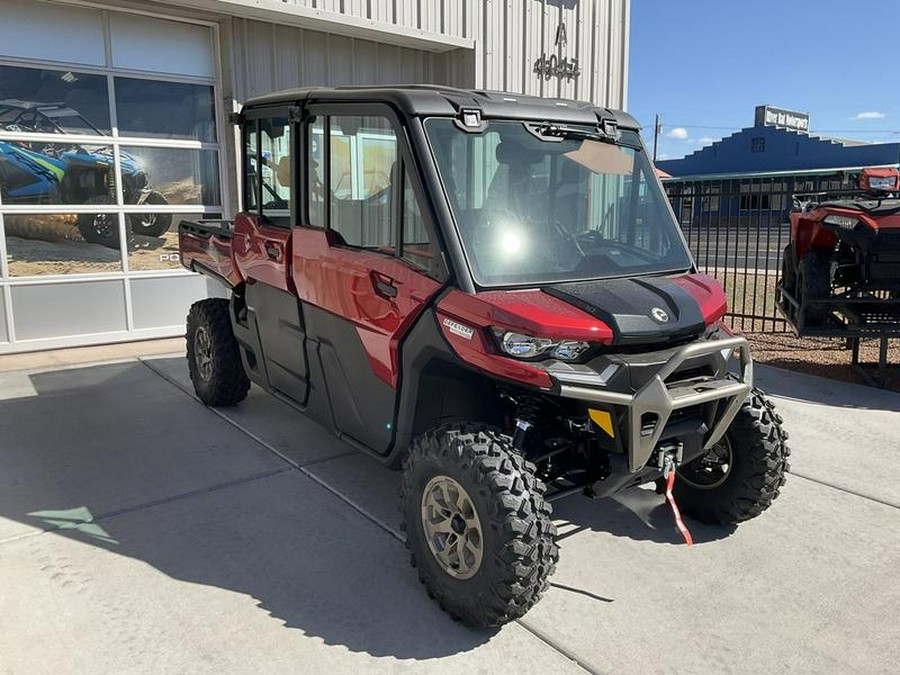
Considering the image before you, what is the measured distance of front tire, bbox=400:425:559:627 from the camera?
2637mm

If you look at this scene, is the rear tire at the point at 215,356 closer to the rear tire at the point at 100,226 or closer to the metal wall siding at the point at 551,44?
the rear tire at the point at 100,226

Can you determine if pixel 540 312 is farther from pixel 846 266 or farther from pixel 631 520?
pixel 846 266

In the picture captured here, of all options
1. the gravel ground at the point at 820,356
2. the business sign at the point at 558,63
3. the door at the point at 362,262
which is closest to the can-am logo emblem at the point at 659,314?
the door at the point at 362,262

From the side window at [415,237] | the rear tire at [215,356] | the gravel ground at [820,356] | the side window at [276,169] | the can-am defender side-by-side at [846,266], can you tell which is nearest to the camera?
the side window at [415,237]

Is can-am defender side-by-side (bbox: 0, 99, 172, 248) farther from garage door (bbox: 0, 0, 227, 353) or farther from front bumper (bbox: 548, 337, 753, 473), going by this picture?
front bumper (bbox: 548, 337, 753, 473)

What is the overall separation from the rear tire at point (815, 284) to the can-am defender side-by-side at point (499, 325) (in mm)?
3633

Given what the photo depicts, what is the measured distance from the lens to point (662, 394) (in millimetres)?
2713

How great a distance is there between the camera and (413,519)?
3012 millimetres

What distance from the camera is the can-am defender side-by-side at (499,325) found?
272cm

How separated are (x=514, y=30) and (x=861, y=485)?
24.3ft

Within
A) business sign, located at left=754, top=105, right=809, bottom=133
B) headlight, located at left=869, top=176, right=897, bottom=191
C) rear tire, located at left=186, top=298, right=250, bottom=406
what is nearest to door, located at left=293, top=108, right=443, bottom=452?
rear tire, located at left=186, top=298, right=250, bottom=406

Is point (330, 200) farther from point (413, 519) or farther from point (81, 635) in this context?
point (81, 635)

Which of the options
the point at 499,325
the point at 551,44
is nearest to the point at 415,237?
the point at 499,325

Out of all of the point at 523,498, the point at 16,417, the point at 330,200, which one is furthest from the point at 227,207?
the point at 523,498
